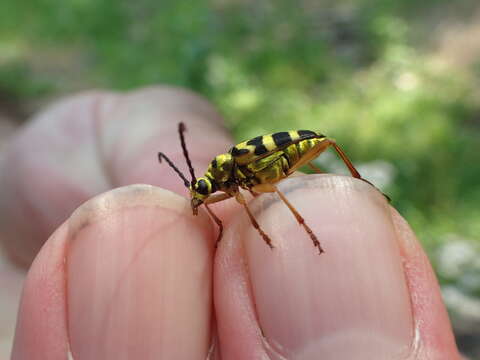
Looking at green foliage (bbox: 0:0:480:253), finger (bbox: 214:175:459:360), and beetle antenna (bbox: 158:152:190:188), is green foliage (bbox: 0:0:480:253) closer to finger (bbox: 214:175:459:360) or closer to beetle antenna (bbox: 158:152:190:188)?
beetle antenna (bbox: 158:152:190:188)

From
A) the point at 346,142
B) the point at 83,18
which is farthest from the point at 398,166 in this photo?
the point at 83,18

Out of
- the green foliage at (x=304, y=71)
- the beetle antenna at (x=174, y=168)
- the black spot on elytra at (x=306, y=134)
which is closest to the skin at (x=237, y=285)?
the beetle antenna at (x=174, y=168)

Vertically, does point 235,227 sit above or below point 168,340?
above

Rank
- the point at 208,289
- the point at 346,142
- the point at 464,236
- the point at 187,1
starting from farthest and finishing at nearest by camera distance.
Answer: the point at 187,1, the point at 346,142, the point at 464,236, the point at 208,289

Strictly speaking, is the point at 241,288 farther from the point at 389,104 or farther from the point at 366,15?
the point at 366,15

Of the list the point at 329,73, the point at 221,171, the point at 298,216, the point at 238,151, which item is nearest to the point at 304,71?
the point at 329,73

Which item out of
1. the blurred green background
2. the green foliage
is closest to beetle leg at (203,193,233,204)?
the blurred green background

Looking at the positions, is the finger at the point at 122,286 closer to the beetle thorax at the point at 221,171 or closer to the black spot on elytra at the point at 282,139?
the beetle thorax at the point at 221,171

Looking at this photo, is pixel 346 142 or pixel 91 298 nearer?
pixel 91 298
